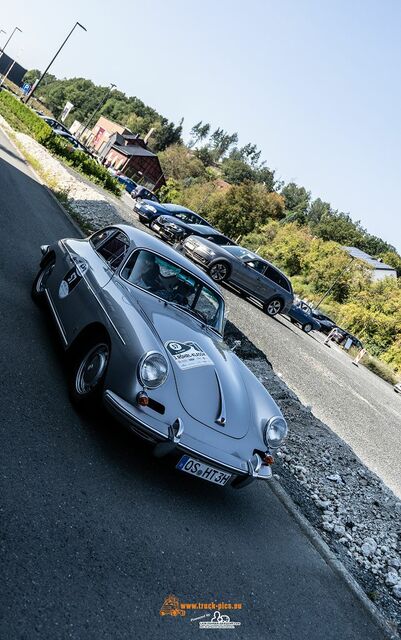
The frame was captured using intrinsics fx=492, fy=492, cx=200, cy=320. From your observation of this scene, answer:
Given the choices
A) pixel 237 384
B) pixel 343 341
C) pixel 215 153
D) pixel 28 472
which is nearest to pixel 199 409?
pixel 237 384

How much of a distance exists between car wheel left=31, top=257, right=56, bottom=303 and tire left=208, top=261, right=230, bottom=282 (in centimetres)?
996

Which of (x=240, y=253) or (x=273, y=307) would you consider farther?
(x=273, y=307)

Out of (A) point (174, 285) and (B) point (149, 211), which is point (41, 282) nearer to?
(A) point (174, 285)

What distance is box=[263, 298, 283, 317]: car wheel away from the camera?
58.3ft

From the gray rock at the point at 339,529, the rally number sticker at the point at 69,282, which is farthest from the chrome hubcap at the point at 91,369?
the gray rock at the point at 339,529

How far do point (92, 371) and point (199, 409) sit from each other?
102cm

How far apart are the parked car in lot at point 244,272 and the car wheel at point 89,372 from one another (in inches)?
451

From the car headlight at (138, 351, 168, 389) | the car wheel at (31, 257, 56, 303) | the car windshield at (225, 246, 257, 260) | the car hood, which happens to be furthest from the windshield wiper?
the car windshield at (225, 246, 257, 260)

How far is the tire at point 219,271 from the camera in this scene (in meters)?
15.9

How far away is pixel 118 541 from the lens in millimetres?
3219

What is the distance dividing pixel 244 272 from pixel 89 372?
1267cm

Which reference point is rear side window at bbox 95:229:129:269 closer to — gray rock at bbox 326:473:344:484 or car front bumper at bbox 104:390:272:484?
car front bumper at bbox 104:390:272:484

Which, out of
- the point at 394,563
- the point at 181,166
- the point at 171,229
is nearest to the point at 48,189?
the point at 171,229

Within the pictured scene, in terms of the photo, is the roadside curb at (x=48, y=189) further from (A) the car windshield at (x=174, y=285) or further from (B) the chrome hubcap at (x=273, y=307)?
(B) the chrome hubcap at (x=273, y=307)
